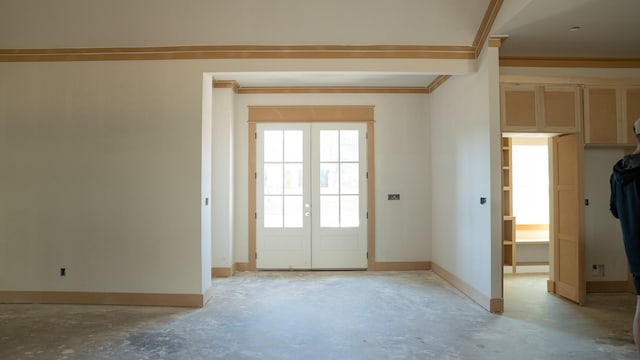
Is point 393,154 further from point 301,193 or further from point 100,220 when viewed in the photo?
point 100,220

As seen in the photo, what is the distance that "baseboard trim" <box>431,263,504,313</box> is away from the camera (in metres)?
4.50

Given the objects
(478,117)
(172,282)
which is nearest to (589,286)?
(478,117)

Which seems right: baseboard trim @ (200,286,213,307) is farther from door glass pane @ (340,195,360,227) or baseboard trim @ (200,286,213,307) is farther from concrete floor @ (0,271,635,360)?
door glass pane @ (340,195,360,227)

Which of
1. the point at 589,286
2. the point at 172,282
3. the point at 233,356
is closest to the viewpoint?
the point at 233,356

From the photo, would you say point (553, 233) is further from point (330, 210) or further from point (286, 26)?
point (286, 26)

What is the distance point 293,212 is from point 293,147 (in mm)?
1025

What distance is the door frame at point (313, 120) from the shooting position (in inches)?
262

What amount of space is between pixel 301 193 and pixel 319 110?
1333mm

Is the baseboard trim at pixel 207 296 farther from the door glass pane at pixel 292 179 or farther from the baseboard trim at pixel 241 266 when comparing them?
the door glass pane at pixel 292 179

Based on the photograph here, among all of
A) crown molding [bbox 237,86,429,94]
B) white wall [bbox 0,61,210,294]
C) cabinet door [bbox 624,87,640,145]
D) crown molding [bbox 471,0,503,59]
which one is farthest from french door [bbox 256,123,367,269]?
cabinet door [bbox 624,87,640,145]

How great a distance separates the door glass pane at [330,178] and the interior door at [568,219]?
3.01 meters

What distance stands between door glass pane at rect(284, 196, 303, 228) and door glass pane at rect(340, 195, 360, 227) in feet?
2.15

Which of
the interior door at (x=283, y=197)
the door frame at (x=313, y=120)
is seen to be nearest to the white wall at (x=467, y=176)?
the door frame at (x=313, y=120)

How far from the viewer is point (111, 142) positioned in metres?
4.82
